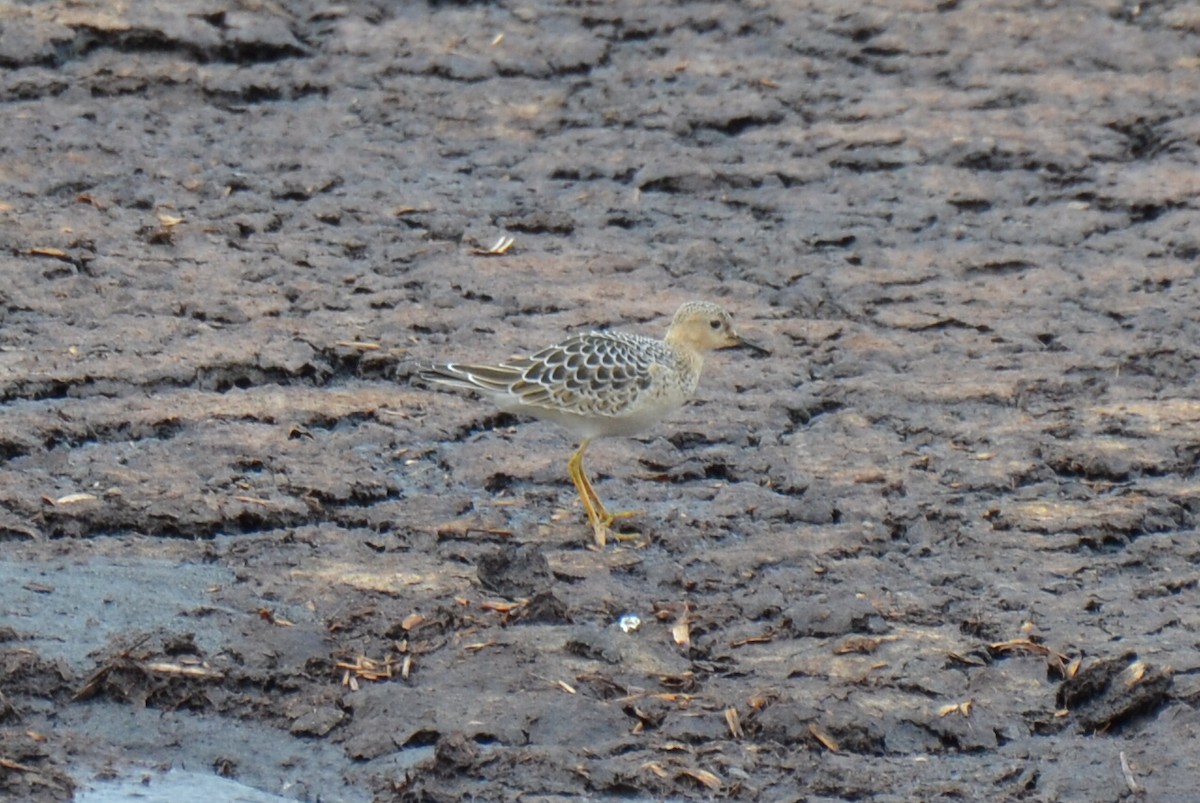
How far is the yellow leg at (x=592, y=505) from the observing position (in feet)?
20.0

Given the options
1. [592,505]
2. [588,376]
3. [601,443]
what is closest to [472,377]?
[588,376]

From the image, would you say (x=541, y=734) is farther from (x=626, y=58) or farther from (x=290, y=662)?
(x=626, y=58)

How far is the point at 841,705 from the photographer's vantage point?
16.5 feet

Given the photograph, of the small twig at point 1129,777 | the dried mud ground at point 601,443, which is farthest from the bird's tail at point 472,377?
the small twig at point 1129,777

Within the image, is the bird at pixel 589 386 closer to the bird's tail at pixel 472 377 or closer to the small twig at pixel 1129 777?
the bird's tail at pixel 472 377

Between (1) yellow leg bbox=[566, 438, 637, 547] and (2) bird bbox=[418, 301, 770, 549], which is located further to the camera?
(2) bird bbox=[418, 301, 770, 549]

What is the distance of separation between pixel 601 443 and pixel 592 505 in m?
0.82

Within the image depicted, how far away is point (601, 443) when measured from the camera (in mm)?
7023

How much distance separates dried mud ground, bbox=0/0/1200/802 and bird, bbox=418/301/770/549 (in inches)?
9.3

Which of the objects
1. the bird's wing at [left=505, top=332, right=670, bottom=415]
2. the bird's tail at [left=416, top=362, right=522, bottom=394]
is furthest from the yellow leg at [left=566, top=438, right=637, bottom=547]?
the bird's tail at [left=416, top=362, right=522, bottom=394]

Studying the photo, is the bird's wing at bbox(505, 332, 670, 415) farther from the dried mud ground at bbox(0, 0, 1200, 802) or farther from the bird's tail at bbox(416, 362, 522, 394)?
the dried mud ground at bbox(0, 0, 1200, 802)

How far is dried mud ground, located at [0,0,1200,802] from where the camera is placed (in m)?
4.93

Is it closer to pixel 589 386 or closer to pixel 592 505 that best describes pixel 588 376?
pixel 589 386

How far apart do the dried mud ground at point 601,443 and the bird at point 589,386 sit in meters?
0.24
